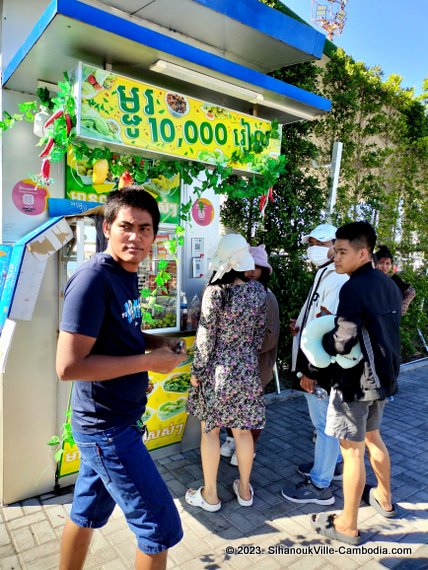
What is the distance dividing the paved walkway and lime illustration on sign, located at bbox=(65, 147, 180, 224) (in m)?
2.29

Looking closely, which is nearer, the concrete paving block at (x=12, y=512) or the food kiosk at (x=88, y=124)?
the food kiosk at (x=88, y=124)

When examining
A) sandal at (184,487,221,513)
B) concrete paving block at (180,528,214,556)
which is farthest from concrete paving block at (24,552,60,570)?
sandal at (184,487,221,513)

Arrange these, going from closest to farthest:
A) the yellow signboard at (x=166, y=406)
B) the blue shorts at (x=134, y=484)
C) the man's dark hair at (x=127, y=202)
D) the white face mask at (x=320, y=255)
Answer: the blue shorts at (x=134, y=484) → the man's dark hair at (x=127, y=202) → the yellow signboard at (x=166, y=406) → the white face mask at (x=320, y=255)

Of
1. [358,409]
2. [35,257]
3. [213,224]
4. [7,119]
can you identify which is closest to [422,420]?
[358,409]

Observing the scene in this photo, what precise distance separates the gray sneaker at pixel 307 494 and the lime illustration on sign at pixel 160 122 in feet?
8.56

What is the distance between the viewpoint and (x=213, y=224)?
13.3 ft

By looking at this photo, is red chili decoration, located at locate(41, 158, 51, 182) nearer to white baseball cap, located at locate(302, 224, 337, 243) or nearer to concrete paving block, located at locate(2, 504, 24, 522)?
white baseball cap, located at locate(302, 224, 337, 243)

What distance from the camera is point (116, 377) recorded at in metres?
1.73

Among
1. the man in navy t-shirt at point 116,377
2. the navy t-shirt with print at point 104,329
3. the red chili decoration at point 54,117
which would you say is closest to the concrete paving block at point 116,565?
the man in navy t-shirt at point 116,377

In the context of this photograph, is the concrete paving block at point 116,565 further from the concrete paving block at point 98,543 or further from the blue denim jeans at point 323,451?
the blue denim jeans at point 323,451

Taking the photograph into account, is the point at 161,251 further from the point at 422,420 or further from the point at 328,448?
the point at 422,420

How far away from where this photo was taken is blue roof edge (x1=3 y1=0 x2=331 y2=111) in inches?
82.1

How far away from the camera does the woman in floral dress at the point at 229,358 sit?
2.88 meters

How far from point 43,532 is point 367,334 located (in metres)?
2.49
